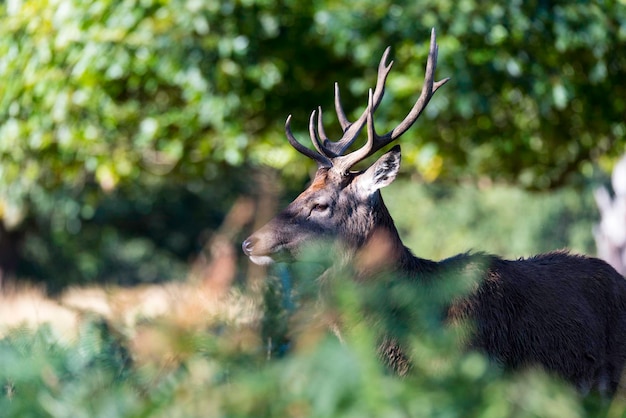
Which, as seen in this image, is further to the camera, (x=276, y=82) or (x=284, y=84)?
(x=284, y=84)

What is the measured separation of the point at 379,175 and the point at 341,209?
0.93 ft

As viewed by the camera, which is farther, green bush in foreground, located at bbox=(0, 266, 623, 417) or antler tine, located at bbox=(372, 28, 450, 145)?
antler tine, located at bbox=(372, 28, 450, 145)

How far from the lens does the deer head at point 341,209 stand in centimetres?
507

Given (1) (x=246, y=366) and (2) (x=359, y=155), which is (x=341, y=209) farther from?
(1) (x=246, y=366)

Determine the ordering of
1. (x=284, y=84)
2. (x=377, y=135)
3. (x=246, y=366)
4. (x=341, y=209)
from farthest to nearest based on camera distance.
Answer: (x=284, y=84) < (x=377, y=135) < (x=341, y=209) < (x=246, y=366)

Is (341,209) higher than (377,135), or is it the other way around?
(377,135)

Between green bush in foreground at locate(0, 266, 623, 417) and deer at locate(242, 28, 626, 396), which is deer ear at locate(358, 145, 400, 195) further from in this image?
green bush in foreground at locate(0, 266, 623, 417)

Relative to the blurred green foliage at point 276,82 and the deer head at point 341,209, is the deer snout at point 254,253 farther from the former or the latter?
the blurred green foliage at point 276,82

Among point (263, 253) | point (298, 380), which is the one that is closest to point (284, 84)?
point (263, 253)

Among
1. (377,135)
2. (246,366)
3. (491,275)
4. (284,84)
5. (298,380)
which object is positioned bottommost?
(284,84)

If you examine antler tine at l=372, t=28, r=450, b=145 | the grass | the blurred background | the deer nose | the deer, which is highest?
the grass

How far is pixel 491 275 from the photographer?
4945mm

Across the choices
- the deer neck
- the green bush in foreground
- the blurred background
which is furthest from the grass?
the blurred background

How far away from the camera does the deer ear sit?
5.28 metres
